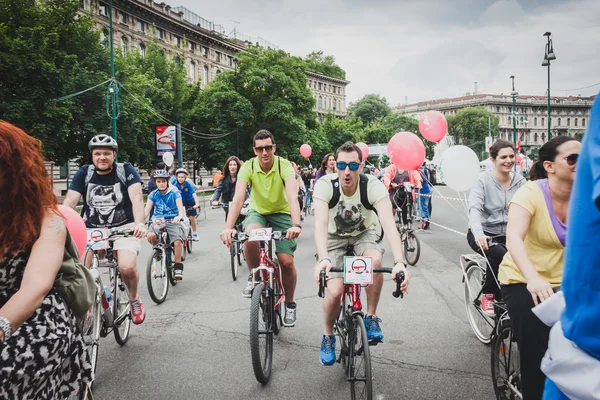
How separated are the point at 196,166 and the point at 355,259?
4156 cm

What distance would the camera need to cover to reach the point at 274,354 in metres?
4.32

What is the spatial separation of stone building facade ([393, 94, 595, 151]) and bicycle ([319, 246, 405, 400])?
11087cm

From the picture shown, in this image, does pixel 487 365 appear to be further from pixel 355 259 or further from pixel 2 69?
pixel 2 69

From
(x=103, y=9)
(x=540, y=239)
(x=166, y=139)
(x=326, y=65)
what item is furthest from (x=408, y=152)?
(x=326, y=65)

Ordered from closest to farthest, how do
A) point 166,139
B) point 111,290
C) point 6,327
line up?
point 6,327
point 111,290
point 166,139

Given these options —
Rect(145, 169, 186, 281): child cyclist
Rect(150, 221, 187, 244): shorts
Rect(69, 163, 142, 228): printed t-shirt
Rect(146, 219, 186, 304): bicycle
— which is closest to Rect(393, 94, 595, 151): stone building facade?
Rect(145, 169, 186, 281): child cyclist

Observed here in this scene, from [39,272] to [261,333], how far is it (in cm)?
229

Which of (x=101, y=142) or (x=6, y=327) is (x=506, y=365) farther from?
(x=101, y=142)

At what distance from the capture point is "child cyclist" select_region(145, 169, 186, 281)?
7.42 m

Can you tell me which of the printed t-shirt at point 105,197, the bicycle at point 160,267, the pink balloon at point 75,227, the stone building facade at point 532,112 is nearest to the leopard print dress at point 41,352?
the pink balloon at point 75,227

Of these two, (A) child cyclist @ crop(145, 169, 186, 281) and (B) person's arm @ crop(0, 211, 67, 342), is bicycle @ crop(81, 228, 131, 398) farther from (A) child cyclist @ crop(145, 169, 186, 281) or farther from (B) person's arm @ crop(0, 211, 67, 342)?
(A) child cyclist @ crop(145, 169, 186, 281)

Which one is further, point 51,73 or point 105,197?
point 51,73

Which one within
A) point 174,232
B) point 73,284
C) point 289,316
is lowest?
point 289,316

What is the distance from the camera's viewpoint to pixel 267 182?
4.92 metres
